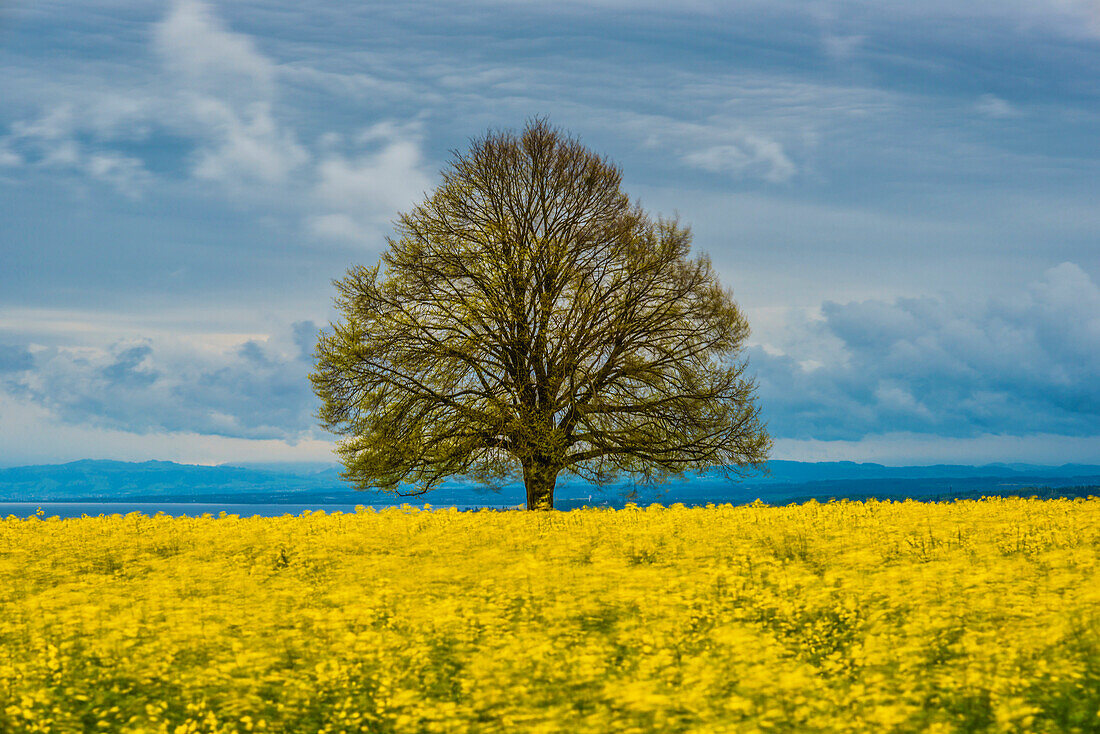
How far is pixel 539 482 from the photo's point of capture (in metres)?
25.5

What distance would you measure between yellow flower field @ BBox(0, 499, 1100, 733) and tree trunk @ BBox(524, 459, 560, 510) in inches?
358

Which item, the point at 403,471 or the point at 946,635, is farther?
the point at 403,471

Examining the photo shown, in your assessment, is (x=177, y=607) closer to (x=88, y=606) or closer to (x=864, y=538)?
(x=88, y=606)

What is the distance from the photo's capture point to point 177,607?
11.3 meters

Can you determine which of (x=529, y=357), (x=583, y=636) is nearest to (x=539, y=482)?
(x=529, y=357)

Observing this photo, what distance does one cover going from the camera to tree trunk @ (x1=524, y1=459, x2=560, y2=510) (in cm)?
2483

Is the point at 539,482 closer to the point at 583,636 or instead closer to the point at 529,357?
the point at 529,357

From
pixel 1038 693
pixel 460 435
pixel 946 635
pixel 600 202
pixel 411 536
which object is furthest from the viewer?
pixel 600 202

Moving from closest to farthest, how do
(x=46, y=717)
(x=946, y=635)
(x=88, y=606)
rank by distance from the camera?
(x=46, y=717) < (x=946, y=635) < (x=88, y=606)

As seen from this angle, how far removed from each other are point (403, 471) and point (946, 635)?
1770 centimetres

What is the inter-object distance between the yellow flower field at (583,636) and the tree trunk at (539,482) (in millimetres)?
9083

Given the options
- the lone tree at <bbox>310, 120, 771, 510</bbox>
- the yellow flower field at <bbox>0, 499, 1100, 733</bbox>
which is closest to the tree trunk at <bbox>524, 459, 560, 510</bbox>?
the lone tree at <bbox>310, 120, 771, 510</bbox>

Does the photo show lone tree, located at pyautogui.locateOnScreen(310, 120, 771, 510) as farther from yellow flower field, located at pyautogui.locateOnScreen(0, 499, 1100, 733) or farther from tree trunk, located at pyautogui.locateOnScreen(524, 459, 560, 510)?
yellow flower field, located at pyautogui.locateOnScreen(0, 499, 1100, 733)

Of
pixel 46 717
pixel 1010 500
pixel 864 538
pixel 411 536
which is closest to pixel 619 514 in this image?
pixel 411 536
